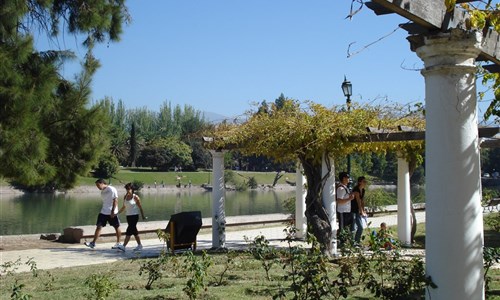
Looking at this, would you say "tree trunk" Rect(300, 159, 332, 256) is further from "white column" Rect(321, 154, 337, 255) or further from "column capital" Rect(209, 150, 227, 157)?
"column capital" Rect(209, 150, 227, 157)

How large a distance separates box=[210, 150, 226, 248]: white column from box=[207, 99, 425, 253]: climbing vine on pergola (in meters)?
1.52

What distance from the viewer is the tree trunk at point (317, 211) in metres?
10.4

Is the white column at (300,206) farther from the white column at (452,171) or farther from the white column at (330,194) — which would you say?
the white column at (452,171)

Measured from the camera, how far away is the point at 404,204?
480 inches

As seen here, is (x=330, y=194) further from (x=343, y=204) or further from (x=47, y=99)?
(x=47, y=99)

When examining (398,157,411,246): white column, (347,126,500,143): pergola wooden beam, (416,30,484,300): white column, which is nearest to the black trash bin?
(347,126,500,143): pergola wooden beam

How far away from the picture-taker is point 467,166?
4.57m

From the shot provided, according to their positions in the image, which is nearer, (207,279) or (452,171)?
(452,171)

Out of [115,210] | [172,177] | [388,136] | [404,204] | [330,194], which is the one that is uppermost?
[388,136]

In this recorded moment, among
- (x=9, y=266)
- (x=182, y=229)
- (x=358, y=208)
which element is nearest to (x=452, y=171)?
(x=9, y=266)

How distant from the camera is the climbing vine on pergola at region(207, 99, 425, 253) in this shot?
10.3 metres

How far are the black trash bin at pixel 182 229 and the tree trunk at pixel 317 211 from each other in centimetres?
236

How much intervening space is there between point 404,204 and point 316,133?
3.06 m

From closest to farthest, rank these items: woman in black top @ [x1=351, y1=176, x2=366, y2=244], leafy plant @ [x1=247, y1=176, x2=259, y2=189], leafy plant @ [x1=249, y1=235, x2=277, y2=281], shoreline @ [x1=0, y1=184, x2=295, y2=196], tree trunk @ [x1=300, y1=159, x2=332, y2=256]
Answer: leafy plant @ [x1=249, y1=235, x2=277, y2=281]
tree trunk @ [x1=300, y1=159, x2=332, y2=256]
woman in black top @ [x1=351, y1=176, x2=366, y2=244]
shoreline @ [x1=0, y1=184, x2=295, y2=196]
leafy plant @ [x1=247, y1=176, x2=259, y2=189]
